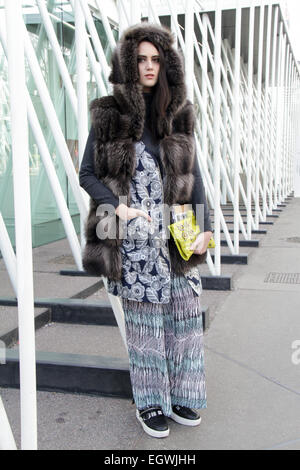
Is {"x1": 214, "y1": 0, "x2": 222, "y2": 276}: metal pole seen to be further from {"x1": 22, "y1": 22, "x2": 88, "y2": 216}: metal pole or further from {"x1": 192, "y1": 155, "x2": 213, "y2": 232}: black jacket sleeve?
{"x1": 192, "y1": 155, "x2": 213, "y2": 232}: black jacket sleeve

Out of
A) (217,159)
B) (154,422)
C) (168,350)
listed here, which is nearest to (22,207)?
(168,350)

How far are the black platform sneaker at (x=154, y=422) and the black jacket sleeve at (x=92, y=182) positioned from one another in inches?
42.4

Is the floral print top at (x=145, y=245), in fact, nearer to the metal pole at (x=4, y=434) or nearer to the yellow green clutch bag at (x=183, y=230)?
the yellow green clutch bag at (x=183, y=230)

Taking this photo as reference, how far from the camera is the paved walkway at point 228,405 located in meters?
2.59

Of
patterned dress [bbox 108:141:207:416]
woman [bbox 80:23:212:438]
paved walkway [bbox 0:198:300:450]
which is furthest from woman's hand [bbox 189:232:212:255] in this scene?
paved walkway [bbox 0:198:300:450]

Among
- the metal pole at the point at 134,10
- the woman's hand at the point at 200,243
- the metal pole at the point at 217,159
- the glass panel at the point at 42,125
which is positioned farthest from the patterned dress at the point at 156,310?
the glass panel at the point at 42,125

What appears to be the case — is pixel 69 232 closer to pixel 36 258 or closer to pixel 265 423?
pixel 36 258

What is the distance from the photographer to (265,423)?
2.77 m

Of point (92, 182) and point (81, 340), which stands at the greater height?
point (92, 182)

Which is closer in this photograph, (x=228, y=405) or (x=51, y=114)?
(x=228, y=405)

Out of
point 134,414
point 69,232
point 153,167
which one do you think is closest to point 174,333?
point 134,414

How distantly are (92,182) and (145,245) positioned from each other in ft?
1.35

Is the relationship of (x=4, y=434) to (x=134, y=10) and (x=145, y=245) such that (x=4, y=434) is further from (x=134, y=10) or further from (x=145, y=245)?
(x=134, y=10)

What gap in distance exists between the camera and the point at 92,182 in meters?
2.57
